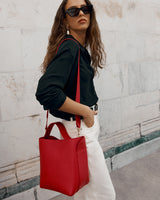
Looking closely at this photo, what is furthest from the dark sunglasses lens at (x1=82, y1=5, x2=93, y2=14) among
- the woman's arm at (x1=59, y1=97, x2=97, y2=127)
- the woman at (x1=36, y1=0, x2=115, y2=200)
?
the woman's arm at (x1=59, y1=97, x2=97, y2=127)

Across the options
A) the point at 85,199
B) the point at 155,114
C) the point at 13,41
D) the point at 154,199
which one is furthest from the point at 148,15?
the point at 85,199

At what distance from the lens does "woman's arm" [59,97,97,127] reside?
125cm

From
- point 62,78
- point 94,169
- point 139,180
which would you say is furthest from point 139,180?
point 62,78

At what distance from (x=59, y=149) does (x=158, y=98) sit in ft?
8.66

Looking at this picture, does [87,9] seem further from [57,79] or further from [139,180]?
[139,180]

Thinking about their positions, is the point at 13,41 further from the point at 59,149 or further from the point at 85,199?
the point at 85,199

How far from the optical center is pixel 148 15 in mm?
3137

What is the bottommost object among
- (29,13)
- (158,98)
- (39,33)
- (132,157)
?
(132,157)

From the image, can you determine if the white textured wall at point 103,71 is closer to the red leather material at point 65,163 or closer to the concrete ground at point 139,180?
the concrete ground at point 139,180

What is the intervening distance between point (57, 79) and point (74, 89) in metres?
0.18

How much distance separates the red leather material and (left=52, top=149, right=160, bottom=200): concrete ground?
123cm

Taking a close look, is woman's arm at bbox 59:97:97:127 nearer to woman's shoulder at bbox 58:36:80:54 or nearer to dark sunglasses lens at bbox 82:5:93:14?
woman's shoulder at bbox 58:36:80:54

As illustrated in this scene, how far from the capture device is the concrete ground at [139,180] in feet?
7.79

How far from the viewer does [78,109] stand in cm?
128
